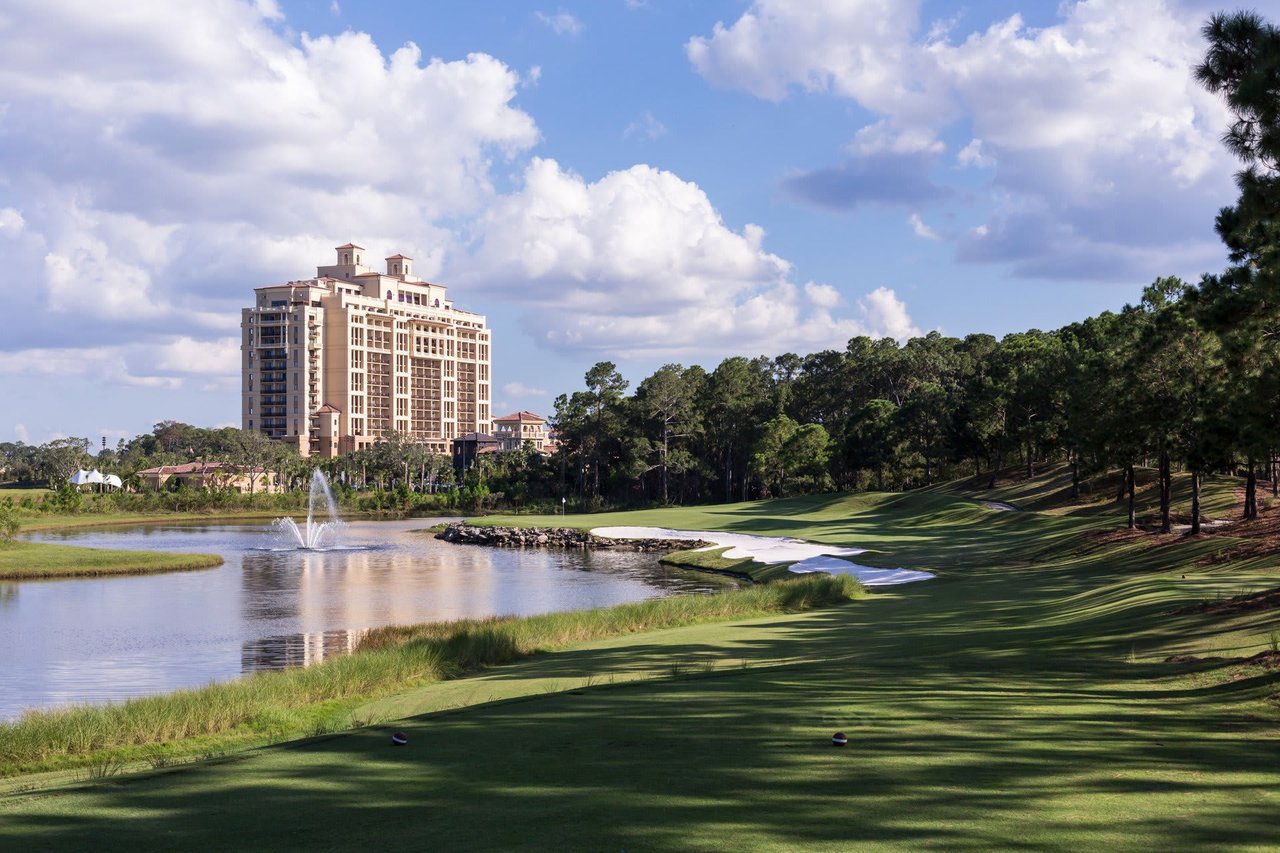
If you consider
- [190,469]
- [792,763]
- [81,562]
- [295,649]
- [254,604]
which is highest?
[190,469]

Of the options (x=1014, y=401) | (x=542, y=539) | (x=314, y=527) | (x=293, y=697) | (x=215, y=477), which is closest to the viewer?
(x=293, y=697)

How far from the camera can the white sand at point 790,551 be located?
43.4m

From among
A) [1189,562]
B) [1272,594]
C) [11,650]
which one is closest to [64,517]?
[11,650]

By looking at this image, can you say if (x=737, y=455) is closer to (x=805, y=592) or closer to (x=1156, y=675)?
(x=805, y=592)

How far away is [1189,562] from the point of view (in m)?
32.7

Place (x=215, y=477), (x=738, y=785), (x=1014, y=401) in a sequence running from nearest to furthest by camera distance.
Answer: (x=738, y=785) < (x=1014, y=401) < (x=215, y=477)

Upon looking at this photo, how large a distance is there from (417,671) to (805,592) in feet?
53.5

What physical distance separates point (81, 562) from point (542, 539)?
35.1 m

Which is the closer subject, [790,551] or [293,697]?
[293,697]

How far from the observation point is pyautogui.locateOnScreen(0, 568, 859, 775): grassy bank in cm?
1568

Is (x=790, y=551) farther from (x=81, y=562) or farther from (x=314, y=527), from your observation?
(x=314, y=527)

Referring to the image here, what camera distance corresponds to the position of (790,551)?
57531 mm

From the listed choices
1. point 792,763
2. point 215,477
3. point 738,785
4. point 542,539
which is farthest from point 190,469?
point 738,785

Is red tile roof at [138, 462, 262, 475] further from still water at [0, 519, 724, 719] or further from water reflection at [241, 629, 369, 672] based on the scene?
water reflection at [241, 629, 369, 672]
